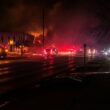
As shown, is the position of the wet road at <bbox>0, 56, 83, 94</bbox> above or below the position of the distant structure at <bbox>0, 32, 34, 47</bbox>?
below

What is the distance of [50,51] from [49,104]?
50.4 metres

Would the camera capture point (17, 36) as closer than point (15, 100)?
No

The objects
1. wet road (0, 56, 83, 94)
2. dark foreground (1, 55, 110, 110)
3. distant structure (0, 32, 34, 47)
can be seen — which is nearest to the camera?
dark foreground (1, 55, 110, 110)

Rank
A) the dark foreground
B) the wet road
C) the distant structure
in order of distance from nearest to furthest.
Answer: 1. the dark foreground
2. the wet road
3. the distant structure

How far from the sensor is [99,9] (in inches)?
886

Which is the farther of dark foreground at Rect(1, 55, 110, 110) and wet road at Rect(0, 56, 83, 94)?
wet road at Rect(0, 56, 83, 94)

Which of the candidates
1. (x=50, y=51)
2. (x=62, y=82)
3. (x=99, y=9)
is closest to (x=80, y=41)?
(x=50, y=51)

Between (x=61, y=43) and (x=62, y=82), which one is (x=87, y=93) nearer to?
(x=62, y=82)

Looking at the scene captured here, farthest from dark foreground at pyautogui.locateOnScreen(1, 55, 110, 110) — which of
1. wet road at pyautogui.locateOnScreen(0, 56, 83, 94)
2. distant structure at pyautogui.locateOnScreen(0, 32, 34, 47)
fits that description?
distant structure at pyautogui.locateOnScreen(0, 32, 34, 47)

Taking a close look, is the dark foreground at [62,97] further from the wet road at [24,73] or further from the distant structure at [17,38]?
the distant structure at [17,38]

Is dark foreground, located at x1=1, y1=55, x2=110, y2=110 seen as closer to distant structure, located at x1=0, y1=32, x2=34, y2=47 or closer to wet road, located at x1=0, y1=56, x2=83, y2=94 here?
wet road, located at x1=0, y1=56, x2=83, y2=94

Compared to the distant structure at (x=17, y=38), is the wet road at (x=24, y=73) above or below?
below

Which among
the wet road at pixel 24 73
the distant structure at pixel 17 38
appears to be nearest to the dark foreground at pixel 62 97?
the wet road at pixel 24 73

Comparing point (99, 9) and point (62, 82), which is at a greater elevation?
point (99, 9)
